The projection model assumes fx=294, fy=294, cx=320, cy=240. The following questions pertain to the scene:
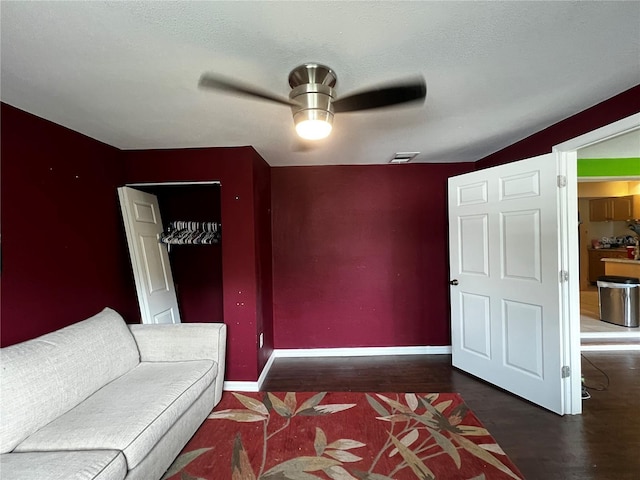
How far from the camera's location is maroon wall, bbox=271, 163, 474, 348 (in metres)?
3.54

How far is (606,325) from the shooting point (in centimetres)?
408

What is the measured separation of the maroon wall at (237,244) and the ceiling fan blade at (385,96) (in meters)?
1.45

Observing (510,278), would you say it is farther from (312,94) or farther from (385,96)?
(312,94)

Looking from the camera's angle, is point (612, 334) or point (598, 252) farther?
point (598, 252)

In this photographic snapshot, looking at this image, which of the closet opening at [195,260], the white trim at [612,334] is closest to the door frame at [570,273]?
the white trim at [612,334]

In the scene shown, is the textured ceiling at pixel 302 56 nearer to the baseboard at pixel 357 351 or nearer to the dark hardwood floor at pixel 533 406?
the dark hardwood floor at pixel 533 406

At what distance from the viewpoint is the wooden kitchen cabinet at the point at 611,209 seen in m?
5.88

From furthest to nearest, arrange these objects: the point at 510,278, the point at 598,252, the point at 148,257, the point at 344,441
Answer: the point at 598,252 < the point at 148,257 < the point at 510,278 < the point at 344,441

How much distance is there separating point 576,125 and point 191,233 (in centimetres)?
347

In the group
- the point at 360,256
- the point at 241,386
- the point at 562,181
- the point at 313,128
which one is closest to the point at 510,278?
the point at 562,181

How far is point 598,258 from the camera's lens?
661cm

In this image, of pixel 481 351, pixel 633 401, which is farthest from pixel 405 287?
pixel 633 401

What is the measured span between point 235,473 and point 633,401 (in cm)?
314

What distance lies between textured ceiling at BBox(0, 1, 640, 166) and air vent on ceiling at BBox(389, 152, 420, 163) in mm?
775
